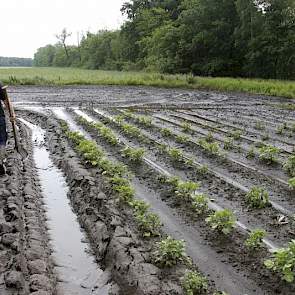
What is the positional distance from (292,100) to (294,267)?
20472 mm

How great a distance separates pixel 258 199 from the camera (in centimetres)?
646

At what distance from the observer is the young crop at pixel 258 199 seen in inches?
252

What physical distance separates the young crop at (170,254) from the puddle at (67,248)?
656 millimetres

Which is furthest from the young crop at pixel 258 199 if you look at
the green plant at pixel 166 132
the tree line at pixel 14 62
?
the tree line at pixel 14 62

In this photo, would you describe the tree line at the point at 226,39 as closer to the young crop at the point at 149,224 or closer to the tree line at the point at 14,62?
the young crop at the point at 149,224

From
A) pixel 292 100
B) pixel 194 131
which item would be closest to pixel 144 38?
pixel 292 100

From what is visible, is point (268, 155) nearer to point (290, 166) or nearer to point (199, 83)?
point (290, 166)

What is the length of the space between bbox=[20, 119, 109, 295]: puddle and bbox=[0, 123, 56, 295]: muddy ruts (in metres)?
0.13

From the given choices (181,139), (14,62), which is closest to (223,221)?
(181,139)

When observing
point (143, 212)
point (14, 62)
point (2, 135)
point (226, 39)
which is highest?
point (226, 39)

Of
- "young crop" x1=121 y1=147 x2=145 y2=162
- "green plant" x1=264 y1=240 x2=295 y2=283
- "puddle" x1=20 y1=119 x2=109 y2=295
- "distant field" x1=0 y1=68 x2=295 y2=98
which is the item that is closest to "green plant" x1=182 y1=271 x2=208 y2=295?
"green plant" x1=264 y1=240 x2=295 y2=283

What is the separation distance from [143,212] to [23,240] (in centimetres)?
164

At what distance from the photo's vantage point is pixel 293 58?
37.0 m

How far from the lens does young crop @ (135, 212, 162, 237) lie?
5480 mm
